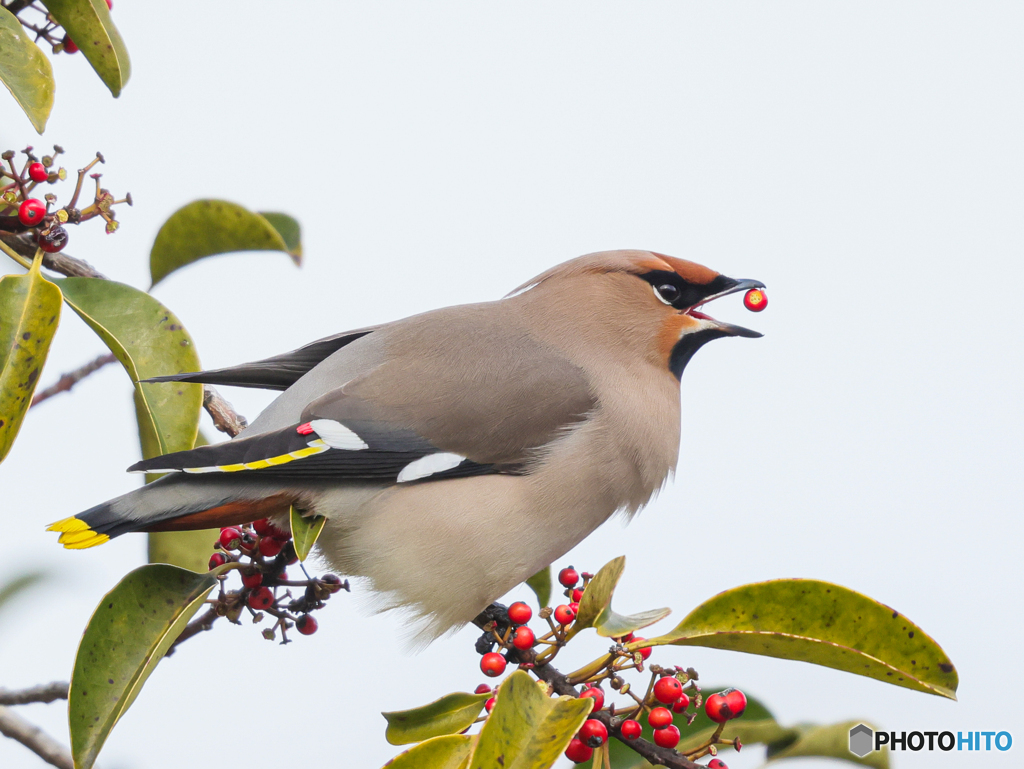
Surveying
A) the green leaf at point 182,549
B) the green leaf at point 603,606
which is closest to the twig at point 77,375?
the green leaf at point 182,549

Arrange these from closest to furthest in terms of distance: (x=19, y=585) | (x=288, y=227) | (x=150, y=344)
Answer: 1. (x=150, y=344)
2. (x=19, y=585)
3. (x=288, y=227)

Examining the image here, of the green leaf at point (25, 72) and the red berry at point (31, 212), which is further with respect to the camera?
the red berry at point (31, 212)

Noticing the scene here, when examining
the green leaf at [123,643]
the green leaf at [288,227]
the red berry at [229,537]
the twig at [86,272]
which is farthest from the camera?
the green leaf at [288,227]

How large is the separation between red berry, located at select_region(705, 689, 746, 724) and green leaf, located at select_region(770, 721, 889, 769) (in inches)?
10.3

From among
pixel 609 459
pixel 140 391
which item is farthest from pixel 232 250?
pixel 609 459

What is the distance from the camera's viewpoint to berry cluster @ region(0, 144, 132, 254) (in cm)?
203

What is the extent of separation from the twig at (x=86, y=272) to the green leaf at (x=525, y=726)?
1230 mm

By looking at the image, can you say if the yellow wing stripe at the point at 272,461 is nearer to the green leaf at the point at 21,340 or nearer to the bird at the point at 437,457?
the bird at the point at 437,457

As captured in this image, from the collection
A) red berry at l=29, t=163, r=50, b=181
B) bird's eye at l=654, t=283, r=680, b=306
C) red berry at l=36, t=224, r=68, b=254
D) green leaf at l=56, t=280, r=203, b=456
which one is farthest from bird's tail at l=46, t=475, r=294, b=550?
bird's eye at l=654, t=283, r=680, b=306

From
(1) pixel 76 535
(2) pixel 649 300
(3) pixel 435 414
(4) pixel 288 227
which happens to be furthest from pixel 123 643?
(2) pixel 649 300

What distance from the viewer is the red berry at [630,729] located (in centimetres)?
179

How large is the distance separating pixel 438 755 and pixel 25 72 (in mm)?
1443

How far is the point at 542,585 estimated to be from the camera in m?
2.65

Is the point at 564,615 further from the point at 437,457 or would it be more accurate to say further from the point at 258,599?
the point at 258,599
